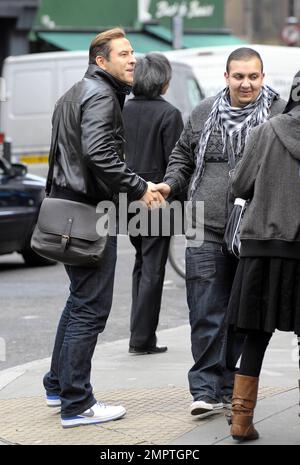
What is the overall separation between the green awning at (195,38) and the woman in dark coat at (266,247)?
2210 centimetres

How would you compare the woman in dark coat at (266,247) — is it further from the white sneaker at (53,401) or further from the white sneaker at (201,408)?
the white sneaker at (53,401)

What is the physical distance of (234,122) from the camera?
5770 mm

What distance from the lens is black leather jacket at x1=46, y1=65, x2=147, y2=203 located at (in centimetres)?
539

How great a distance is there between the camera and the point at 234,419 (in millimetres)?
5172

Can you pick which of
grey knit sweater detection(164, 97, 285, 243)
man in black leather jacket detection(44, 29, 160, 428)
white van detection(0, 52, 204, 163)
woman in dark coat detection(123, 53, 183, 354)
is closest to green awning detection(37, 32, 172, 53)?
white van detection(0, 52, 204, 163)

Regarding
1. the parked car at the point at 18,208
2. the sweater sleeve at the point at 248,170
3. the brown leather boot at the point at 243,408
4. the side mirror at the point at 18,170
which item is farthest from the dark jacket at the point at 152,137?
the side mirror at the point at 18,170

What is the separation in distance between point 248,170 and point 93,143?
Result: 754mm

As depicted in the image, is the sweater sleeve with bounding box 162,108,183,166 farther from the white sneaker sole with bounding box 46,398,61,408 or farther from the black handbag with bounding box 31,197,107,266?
the white sneaker sole with bounding box 46,398,61,408

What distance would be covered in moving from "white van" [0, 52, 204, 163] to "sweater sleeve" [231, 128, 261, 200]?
12520 millimetres

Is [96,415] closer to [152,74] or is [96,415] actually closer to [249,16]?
[152,74]

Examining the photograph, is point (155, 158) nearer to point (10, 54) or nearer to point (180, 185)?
point (180, 185)

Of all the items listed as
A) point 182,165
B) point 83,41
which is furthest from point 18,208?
point 83,41

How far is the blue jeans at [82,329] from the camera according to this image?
5570mm

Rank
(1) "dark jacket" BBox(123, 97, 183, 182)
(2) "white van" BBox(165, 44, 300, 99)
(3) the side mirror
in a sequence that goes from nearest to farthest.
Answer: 1. (1) "dark jacket" BBox(123, 97, 183, 182)
2. (3) the side mirror
3. (2) "white van" BBox(165, 44, 300, 99)
